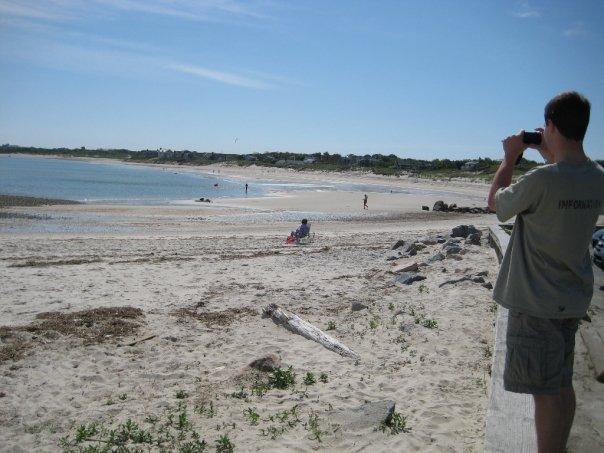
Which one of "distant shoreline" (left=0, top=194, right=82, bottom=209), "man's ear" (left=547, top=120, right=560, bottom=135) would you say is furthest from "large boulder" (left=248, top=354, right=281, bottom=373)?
"distant shoreline" (left=0, top=194, right=82, bottom=209)

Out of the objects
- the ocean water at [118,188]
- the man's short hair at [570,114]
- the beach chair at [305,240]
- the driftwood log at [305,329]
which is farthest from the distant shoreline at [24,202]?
the man's short hair at [570,114]

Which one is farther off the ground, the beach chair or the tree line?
the tree line

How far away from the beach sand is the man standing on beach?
1.07m

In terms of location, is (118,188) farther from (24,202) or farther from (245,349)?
(245,349)

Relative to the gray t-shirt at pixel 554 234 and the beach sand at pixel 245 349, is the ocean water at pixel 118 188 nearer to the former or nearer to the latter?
the beach sand at pixel 245 349

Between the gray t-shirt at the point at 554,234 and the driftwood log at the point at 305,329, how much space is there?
366 centimetres

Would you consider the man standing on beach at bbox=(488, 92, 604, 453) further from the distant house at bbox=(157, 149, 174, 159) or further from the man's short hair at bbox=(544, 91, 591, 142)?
the distant house at bbox=(157, 149, 174, 159)

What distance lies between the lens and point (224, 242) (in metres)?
18.0

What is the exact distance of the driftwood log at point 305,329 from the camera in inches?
246

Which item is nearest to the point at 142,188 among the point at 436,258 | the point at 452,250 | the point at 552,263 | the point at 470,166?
the point at 452,250

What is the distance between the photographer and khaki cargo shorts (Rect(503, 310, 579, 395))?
8.64ft

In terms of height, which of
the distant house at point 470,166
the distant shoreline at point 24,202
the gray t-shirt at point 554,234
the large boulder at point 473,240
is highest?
the distant house at point 470,166

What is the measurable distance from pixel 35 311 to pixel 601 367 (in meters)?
7.67

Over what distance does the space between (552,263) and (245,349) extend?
459 centimetres
